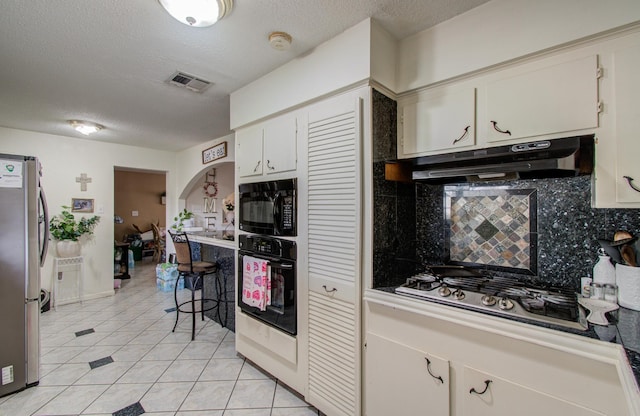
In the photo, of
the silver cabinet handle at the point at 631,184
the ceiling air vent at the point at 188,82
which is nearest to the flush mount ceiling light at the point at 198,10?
the ceiling air vent at the point at 188,82

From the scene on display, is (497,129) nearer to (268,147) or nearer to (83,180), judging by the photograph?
(268,147)

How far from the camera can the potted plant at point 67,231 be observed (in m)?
3.84

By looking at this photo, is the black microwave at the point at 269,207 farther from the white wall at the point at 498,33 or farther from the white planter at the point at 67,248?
the white planter at the point at 67,248

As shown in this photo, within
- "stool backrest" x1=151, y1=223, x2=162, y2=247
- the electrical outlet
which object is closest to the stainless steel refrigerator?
the electrical outlet

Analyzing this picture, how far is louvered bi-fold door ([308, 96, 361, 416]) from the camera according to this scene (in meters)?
1.64

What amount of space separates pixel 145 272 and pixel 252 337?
486 centimetres

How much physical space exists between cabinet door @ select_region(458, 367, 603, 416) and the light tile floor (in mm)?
1069

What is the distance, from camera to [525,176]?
1554 millimetres

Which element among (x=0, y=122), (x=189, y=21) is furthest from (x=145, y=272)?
(x=189, y=21)

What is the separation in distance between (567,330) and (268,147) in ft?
6.47

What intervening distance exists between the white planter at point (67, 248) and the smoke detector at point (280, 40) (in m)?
4.09

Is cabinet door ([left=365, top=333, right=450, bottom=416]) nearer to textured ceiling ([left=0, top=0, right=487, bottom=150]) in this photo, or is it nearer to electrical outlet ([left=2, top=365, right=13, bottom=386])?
textured ceiling ([left=0, top=0, right=487, bottom=150])

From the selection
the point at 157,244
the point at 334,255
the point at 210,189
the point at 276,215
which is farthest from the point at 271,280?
the point at 157,244

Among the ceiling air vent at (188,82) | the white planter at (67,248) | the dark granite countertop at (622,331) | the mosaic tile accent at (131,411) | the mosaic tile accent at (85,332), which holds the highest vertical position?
the ceiling air vent at (188,82)
